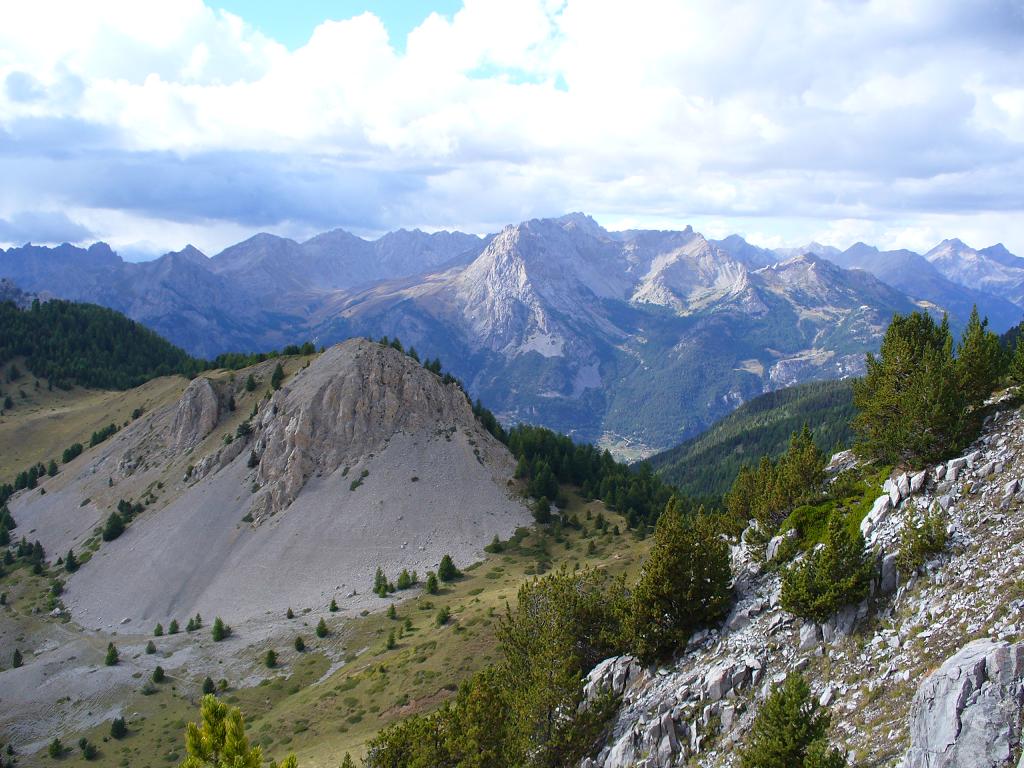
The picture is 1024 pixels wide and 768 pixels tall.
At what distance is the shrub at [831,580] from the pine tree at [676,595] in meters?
5.34

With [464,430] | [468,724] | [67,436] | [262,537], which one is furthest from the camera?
[67,436]

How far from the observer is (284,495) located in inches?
4498

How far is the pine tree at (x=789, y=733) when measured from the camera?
76.4ft

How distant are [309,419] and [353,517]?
75.6 ft

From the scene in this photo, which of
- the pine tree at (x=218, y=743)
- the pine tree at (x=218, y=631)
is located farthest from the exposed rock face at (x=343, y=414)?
the pine tree at (x=218, y=743)

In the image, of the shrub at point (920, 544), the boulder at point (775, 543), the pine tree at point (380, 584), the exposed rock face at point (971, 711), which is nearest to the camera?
the exposed rock face at point (971, 711)

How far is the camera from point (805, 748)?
916 inches

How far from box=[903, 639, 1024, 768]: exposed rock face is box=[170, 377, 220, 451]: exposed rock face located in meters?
134

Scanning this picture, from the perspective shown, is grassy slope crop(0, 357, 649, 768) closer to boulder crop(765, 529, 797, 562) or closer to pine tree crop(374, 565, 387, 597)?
pine tree crop(374, 565, 387, 597)

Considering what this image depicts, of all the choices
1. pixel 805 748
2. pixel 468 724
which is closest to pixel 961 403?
pixel 805 748

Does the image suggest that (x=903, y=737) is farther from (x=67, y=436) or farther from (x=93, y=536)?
(x=67, y=436)

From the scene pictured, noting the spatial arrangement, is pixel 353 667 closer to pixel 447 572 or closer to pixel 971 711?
pixel 447 572

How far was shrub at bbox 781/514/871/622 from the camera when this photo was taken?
29734mm

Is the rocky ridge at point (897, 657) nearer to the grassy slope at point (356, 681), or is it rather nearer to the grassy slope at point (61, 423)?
the grassy slope at point (356, 681)
